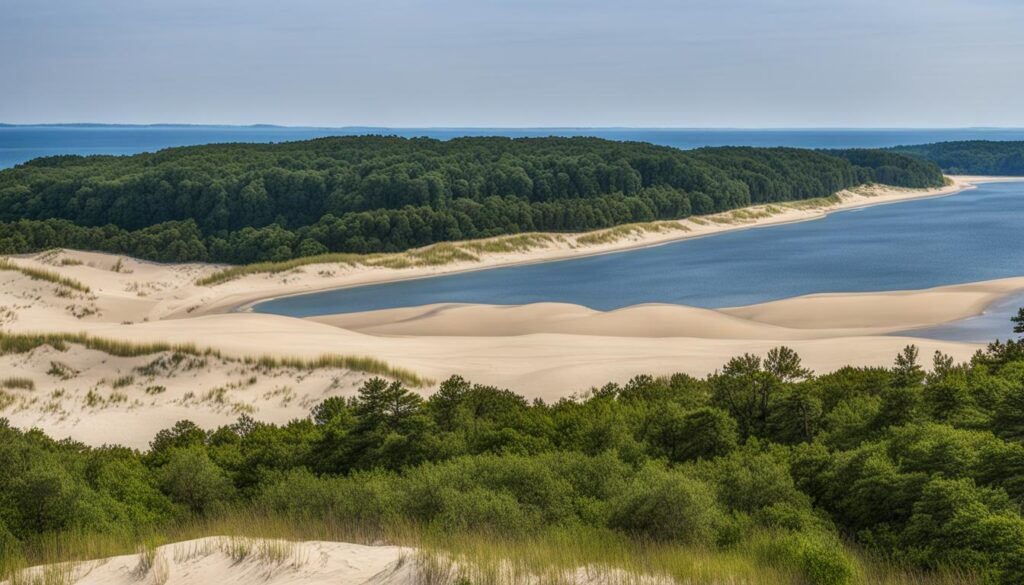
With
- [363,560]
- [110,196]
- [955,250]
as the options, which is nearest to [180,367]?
[363,560]

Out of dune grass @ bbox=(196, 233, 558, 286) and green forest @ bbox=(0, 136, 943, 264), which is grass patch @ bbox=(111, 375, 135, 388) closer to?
dune grass @ bbox=(196, 233, 558, 286)

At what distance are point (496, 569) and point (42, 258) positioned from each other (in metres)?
68.7

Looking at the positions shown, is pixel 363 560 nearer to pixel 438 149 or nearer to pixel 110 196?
pixel 110 196

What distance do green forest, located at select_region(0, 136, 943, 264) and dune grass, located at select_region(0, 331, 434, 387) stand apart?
34.4 m

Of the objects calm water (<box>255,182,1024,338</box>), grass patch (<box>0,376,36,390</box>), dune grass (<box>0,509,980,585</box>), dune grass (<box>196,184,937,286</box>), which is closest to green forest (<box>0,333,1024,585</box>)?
dune grass (<box>0,509,980,585</box>)

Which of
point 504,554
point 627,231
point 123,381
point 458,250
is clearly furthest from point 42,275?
point 504,554

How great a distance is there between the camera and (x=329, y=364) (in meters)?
33.4

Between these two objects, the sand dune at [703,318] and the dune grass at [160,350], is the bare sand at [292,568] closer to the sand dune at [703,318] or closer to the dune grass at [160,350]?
the dune grass at [160,350]

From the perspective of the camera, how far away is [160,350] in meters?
34.6

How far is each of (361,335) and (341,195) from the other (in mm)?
39564

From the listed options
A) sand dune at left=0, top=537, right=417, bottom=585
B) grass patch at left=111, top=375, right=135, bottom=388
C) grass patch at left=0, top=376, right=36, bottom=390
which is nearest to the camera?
sand dune at left=0, top=537, right=417, bottom=585

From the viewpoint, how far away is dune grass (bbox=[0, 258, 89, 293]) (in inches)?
2162

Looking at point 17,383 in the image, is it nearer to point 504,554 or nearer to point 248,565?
point 248,565

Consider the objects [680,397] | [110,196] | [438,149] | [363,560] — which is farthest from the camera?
[438,149]
